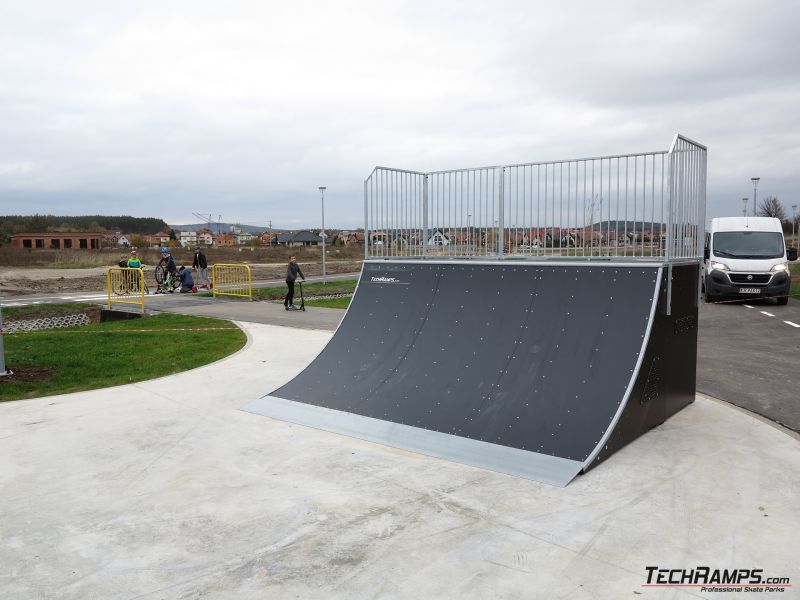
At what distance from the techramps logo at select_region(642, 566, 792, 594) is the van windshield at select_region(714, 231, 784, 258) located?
1728cm

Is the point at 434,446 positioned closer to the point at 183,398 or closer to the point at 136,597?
the point at 136,597

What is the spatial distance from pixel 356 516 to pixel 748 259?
1791cm

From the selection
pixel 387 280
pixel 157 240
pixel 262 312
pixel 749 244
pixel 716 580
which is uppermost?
pixel 157 240

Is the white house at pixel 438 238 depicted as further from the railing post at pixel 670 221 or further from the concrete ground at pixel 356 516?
the concrete ground at pixel 356 516

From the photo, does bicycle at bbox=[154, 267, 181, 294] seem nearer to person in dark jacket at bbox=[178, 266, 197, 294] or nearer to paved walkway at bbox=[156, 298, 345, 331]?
person in dark jacket at bbox=[178, 266, 197, 294]

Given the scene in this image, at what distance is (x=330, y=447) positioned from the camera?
6.34m

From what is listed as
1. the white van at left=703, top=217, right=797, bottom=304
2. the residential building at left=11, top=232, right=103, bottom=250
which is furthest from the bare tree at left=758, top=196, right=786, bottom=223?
the residential building at left=11, top=232, right=103, bottom=250

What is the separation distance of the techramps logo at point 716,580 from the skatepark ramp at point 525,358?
4.80 ft

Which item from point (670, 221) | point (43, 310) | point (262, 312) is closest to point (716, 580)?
point (670, 221)

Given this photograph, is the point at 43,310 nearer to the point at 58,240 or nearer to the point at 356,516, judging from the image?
the point at 356,516

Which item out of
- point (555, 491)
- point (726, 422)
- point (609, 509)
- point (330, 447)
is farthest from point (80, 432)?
point (726, 422)

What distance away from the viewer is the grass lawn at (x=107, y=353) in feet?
31.4

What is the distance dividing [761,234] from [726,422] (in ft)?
47.5

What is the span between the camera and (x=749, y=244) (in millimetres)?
18984
